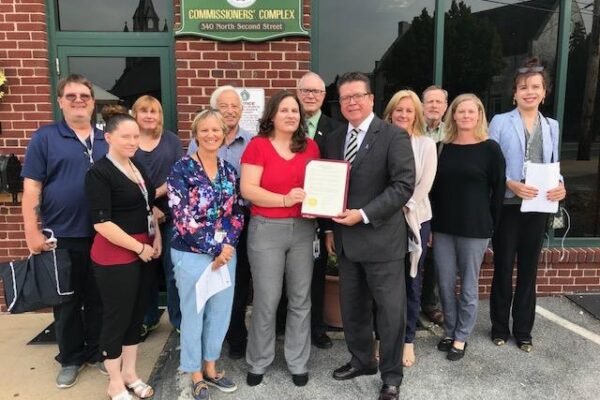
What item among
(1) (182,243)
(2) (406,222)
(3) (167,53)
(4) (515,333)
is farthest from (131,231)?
(4) (515,333)

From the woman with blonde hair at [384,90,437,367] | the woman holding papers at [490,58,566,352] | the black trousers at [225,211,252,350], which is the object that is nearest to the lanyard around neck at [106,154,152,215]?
the black trousers at [225,211,252,350]

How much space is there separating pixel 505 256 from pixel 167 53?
3424 mm

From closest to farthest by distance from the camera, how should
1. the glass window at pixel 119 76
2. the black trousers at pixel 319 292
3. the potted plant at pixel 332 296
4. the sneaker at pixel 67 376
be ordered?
the sneaker at pixel 67 376, the black trousers at pixel 319 292, the potted plant at pixel 332 296, the glass window at pixel 119 76

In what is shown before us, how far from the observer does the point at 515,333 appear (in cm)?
394

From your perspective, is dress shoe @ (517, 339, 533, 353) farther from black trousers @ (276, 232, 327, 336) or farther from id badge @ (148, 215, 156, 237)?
id badge @ (148, 215, 156, 237)

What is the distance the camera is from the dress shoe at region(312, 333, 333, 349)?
3.88 metres

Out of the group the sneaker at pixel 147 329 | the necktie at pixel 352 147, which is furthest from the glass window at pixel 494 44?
the sneaker at pixel 147 329

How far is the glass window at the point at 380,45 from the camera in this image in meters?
4.68

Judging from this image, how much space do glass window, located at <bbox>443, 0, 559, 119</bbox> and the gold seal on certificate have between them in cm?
236

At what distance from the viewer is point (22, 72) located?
14.1 feet

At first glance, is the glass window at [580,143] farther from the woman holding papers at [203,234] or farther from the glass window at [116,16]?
the glass window at [116,16]

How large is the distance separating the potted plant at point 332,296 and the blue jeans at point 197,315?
1.06 metres

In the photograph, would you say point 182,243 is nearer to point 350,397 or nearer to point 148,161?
point 148,161

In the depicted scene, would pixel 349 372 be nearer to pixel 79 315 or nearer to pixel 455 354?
pixel 455 354
